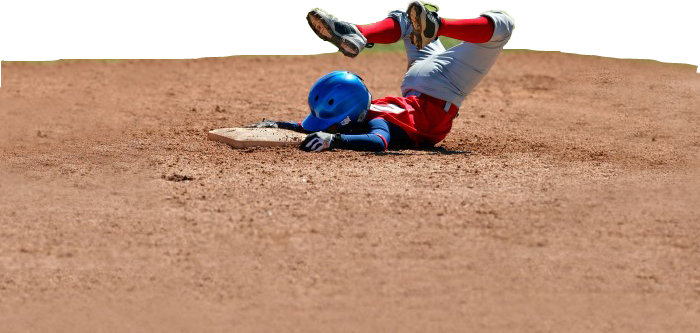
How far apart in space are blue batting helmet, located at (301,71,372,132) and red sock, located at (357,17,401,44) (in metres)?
0.40

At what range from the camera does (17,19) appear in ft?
45.9

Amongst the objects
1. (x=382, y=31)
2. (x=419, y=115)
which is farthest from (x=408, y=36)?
(x=419, y=115)

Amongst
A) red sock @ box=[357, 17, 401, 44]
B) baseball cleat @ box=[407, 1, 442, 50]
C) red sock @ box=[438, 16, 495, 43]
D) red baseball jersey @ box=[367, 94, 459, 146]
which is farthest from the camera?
red baseball jersey @ box=[367, 94, 459, 146]

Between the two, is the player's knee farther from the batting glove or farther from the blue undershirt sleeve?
the batting glove

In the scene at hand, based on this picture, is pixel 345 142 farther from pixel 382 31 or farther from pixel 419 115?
pixel 382 31

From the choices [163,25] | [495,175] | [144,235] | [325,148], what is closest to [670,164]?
[495,175]

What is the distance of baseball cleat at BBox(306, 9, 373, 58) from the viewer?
6883mm

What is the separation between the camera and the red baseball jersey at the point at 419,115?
770 cm

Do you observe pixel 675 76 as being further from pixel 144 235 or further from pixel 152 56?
pixel 144 235

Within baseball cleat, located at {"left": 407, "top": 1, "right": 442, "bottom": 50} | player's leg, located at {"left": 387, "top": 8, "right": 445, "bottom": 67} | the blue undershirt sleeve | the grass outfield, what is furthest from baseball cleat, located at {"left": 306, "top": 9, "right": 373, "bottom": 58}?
the grass outfield

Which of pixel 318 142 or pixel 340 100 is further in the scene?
pixel 340 100

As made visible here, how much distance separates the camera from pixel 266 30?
13883 millimetres

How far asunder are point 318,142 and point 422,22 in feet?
3.78

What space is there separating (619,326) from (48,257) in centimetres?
285
